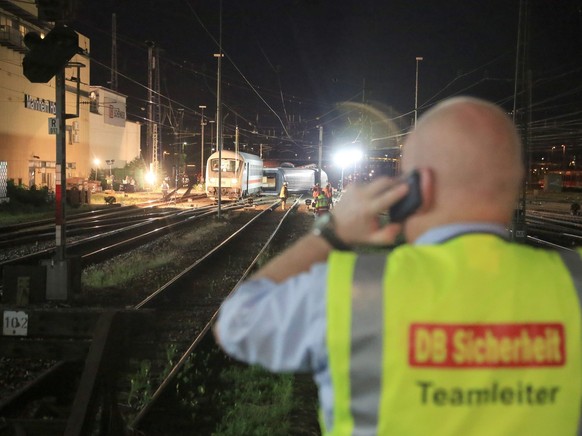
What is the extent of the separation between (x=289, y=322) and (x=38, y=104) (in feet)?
167

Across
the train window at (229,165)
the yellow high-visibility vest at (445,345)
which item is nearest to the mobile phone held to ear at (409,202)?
the yellow high-visibility vest at (445,345)

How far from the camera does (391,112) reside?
234 feet

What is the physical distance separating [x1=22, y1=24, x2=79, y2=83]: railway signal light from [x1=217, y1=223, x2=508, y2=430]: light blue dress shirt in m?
8.94

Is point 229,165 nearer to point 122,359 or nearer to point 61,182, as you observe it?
point 61,182

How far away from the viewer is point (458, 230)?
1.71 meters

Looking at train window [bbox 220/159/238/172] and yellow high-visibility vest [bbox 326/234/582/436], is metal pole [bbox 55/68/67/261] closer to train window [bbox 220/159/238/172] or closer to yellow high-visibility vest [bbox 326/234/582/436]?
yellow high-visibility vest [bbox 326/234/582/436]

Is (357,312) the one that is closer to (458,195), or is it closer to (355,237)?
(355,237)

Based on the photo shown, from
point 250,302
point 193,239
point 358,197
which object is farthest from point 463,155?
point 193,239

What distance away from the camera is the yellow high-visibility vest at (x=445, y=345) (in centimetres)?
160

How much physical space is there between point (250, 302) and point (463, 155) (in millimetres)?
666

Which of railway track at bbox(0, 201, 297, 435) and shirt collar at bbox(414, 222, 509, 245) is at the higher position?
shirt collar at bbox(414, 222, 509, 245)

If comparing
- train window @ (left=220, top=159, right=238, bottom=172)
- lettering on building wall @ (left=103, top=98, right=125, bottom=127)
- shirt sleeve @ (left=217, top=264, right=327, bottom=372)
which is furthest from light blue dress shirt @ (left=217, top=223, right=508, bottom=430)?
lettering on building wall @ (left=103, top=98, right=125, bottom=127)

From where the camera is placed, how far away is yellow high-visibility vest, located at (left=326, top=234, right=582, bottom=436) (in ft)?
5.25

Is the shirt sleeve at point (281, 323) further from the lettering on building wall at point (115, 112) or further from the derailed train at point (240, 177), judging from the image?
the lettering on building wall at point (115, 112)
